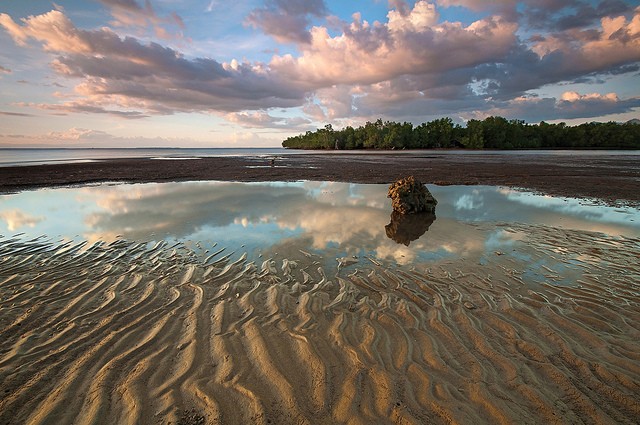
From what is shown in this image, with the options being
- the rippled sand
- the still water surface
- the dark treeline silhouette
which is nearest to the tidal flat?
the rippled sand

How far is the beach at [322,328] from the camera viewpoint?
10.2 ft

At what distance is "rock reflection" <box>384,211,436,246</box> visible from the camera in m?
9.29

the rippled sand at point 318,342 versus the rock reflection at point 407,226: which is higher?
the rippled sand at point 318,342

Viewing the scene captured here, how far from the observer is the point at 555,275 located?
20.9 feet

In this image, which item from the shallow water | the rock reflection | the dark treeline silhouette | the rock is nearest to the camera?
the shallow water

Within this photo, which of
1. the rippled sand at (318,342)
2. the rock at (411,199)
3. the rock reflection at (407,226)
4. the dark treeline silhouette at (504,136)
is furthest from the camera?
the dark treeline silhouette at (504,136)

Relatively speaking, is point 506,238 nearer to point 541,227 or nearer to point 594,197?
point 541,227

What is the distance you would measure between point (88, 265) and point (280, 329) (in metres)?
5.27

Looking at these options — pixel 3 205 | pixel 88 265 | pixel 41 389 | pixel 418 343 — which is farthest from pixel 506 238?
pixel 3 205

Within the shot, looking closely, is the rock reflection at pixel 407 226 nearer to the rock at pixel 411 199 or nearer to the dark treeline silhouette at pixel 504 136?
the rock at pixel 411 199

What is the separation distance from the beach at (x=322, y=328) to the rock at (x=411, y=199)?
3149 mm

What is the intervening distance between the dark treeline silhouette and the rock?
11141cm

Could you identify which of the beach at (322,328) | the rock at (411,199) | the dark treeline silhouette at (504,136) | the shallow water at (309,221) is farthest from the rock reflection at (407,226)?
the dark treeline silhouette at (504,136)

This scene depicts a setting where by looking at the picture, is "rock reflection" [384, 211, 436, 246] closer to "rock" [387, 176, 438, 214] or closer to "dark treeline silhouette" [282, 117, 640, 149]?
"rock" [387, 176, 438, 214]
